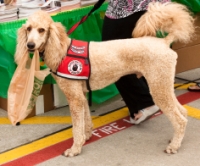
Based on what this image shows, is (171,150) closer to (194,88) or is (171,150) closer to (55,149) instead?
(55,149)

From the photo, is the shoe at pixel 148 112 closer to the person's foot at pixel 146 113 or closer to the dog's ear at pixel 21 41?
the person's foot at pixel 146 113

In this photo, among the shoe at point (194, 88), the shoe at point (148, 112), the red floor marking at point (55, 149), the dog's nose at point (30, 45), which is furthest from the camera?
A: the shoe at point (194, 88)

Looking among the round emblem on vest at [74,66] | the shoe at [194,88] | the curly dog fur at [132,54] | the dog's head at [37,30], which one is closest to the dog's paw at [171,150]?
the curly dog fur at [132,54]

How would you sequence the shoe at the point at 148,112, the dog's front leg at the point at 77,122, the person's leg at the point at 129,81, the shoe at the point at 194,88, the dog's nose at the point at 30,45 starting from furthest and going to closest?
the shoe at the point at 194,88, the shoe at the point at 148,112, the person's leg at the point at 129,81, the dog's front leg at the point at 77,122, the dog's nose at the point at 30,45

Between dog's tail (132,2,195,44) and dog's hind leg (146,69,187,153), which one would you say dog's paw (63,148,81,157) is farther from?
dog's tail (132,2,195,44)

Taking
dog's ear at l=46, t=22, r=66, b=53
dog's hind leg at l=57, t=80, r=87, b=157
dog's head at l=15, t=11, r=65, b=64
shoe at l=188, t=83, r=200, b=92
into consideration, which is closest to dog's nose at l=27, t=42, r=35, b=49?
dog's head at l=15, t=11, r=65, b=64

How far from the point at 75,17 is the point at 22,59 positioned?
0.99 metres

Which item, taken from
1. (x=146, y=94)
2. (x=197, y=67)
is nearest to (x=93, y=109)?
(x=146, y=94)

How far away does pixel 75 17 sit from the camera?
3750 millimetres

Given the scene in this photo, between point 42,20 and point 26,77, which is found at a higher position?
point 42,20

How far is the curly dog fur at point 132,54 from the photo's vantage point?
2803 millimetres

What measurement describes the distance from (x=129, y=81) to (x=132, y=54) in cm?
59

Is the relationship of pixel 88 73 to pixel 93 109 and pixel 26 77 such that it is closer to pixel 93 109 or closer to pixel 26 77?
pixel 26 77

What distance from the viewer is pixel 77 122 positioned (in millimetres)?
2945
